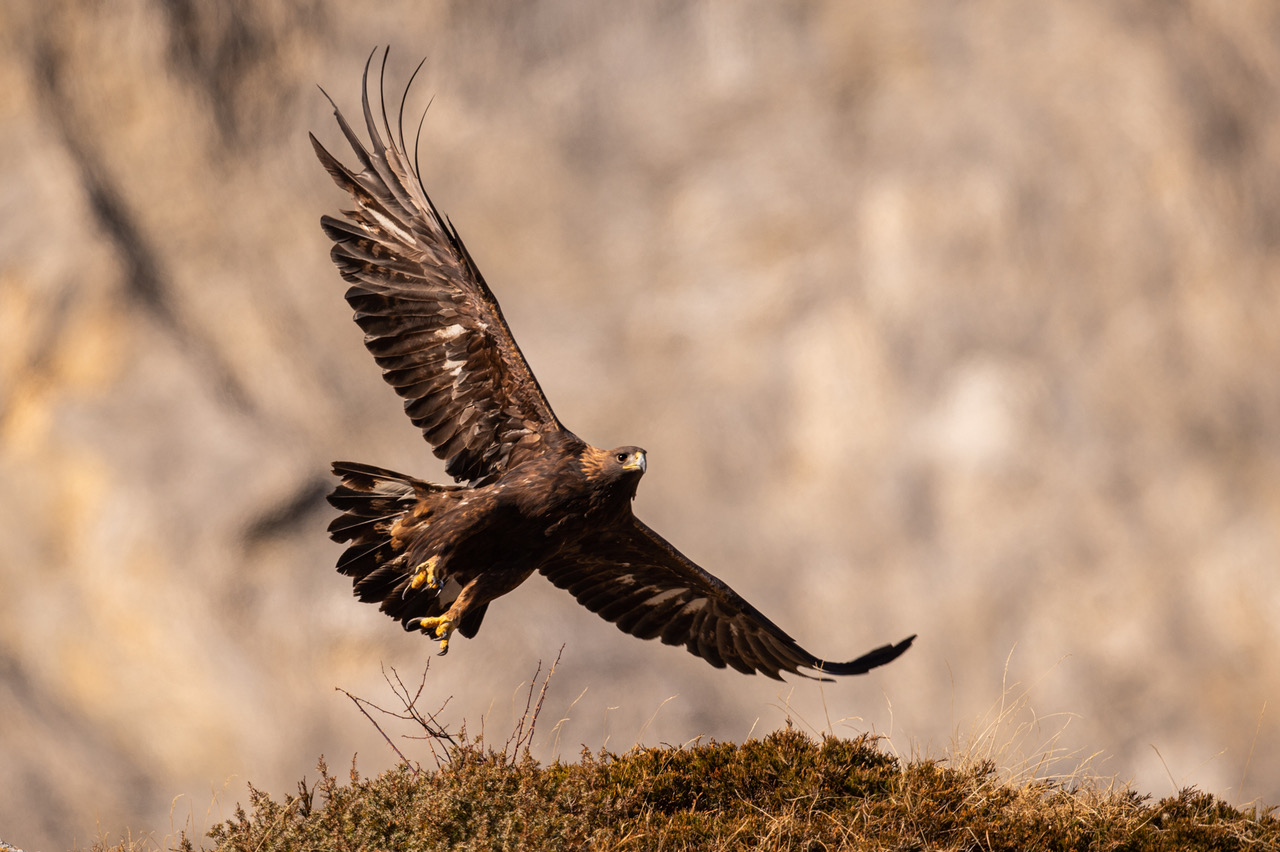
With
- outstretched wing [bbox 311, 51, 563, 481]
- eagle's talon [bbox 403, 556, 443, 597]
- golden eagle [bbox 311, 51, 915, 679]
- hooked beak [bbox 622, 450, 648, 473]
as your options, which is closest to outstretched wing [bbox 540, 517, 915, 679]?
golden eagle [bbox 311, 51, 915, 679]

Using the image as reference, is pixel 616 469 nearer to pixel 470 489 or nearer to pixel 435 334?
pixel 470 489

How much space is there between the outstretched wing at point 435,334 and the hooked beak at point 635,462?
59cm

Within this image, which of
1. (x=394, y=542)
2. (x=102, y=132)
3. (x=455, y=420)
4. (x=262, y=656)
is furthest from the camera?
(x=102, y=132)

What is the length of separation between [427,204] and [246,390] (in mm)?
7390

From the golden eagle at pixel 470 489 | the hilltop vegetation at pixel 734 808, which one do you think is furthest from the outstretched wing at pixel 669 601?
the hilltop vegetation at pixel 734 808

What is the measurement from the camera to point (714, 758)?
6.01 metres

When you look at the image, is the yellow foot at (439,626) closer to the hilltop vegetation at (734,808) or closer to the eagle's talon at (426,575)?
the eagle's talon at (426,575)

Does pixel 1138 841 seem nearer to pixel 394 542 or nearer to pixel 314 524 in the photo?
pixel 394 542

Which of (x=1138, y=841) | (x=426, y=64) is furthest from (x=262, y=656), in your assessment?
(x=1138, y=841)

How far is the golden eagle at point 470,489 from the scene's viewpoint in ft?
17.6

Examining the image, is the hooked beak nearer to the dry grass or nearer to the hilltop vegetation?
the dry grass

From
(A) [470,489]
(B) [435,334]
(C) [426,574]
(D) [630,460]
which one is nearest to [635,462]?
(D) [630,460]

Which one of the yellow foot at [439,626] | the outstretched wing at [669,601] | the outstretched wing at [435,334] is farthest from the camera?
the outstretched wing at [669,601]

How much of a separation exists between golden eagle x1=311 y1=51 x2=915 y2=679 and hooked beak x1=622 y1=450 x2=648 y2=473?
1 centimetres
